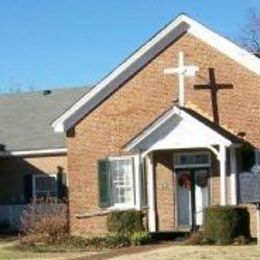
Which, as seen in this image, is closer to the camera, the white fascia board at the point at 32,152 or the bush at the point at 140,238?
the bush at the point at 140,238

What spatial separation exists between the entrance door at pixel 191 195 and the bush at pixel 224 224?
3.47 m

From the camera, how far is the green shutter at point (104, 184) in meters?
30.4

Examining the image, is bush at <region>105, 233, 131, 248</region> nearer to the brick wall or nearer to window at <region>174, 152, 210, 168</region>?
the brick wall

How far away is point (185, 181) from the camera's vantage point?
96.8 feet

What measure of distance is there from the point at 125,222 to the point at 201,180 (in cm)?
305

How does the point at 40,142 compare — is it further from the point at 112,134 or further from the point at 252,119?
the point at 252,119

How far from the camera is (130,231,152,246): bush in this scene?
1033 inches

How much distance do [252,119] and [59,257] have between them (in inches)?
333

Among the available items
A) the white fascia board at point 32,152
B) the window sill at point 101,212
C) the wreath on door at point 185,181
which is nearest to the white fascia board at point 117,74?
the window sill at point 101,212

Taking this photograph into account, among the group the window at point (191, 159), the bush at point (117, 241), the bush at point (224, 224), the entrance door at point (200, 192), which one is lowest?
the bush at point (117, 241)

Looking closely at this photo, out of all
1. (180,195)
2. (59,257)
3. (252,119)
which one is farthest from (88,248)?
(252,119)

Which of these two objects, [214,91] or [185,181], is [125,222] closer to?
[185,181]

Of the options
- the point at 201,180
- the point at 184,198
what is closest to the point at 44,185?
the point at 184,198

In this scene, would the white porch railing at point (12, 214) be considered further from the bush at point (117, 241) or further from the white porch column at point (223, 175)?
the white porch column at point (223, 175)
